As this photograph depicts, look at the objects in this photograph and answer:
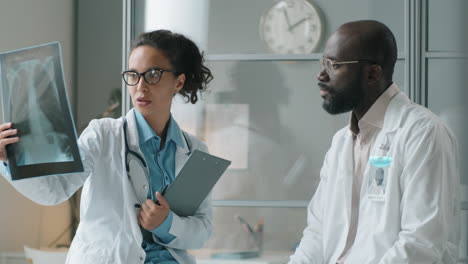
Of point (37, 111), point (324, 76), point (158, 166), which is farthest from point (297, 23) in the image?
point (37, 111)

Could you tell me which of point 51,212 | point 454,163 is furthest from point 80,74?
point 454,163

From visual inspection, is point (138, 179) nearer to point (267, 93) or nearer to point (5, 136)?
point (5, 136)

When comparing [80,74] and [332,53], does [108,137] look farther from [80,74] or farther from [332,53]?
[80,74]

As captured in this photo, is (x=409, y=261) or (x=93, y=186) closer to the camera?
(x=409, y=261)

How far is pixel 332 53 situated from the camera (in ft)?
6.13

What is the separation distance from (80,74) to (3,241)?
1.29 meters

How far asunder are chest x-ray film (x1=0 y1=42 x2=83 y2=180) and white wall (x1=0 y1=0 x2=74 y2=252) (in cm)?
207

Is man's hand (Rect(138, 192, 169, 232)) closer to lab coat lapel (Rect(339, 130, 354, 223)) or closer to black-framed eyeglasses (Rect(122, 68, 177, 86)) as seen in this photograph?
black-framed eyeglasses (Rect(122, 68, 177, 86))

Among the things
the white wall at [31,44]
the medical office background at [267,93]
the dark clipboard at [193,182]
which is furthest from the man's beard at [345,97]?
the white wall at [31,44]

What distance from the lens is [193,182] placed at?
191 centimetres

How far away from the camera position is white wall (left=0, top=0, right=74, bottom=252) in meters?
3.57

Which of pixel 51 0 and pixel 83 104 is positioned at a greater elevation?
pixel 51 0

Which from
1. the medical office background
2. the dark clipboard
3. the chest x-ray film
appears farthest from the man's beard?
the medical office background

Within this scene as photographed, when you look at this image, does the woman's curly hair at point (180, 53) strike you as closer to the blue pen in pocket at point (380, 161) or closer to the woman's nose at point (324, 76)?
the woman's nose at point (324, 76)
